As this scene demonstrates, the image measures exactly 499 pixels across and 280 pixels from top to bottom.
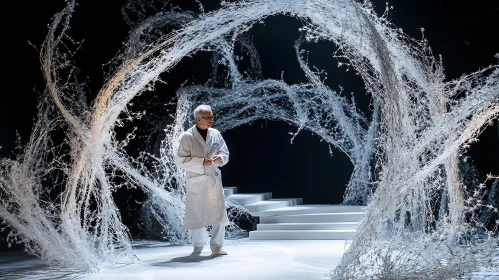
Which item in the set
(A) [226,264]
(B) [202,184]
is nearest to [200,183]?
(B) [202,184]

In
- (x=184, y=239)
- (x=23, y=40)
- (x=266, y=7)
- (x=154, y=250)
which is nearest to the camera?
(x=266, y=7)

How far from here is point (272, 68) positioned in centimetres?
863

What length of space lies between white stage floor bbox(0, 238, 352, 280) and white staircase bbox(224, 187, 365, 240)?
266 millimetres

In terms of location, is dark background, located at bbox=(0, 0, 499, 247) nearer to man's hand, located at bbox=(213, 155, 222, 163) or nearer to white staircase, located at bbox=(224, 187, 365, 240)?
white staircase, located at bbox=(224, 187, 365, 240)

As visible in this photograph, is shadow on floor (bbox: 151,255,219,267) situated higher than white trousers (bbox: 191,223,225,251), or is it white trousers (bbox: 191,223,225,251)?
white trousers (bbox: 191,223,225,251)

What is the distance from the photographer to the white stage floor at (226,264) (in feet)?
14.7

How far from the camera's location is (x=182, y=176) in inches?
284

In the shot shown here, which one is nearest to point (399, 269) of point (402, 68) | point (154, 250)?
point (402, 68)

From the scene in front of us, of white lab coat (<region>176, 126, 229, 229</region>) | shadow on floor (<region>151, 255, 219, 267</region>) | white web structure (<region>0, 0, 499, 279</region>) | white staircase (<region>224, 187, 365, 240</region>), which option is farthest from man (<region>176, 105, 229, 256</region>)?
white staircase (<region>224, 187, 365, 240</region>)

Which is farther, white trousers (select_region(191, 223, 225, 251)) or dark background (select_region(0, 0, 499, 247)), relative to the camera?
dark background (select_region(0, 0, 499, 247))

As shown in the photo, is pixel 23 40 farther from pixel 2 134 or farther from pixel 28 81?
pixel 2 134

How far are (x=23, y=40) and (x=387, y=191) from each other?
589 centimetres

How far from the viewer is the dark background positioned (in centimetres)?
716

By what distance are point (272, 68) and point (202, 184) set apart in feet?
10.9
